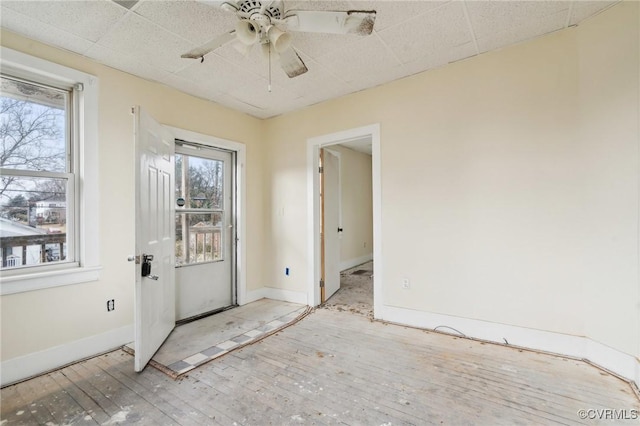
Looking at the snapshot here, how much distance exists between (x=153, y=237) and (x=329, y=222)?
7.37 feet

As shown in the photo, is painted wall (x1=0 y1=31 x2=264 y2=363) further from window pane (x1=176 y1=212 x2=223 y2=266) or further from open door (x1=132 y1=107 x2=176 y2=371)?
window pane (x1=176 y1=212 x2=223 y2=266)

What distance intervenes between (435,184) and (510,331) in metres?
1.46

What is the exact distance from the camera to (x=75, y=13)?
1.96 meters

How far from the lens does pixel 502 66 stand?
98.7 inches

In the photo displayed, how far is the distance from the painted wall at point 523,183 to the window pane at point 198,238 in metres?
2.12

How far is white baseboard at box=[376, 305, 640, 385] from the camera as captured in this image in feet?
6.49

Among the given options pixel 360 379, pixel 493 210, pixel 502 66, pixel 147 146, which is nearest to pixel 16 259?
pixel 147 146

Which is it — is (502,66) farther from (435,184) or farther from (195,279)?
(195,279)

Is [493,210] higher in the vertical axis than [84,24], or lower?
lower

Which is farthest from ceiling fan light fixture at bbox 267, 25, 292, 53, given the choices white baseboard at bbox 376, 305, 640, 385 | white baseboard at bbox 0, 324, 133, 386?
white baseboard at bbox 0, 324, 133, 386

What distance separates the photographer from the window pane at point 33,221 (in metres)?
2.15

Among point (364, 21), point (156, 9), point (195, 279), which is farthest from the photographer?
point (195, 279)

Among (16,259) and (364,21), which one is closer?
(364,21)

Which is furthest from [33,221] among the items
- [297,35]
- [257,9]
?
[297,35]
